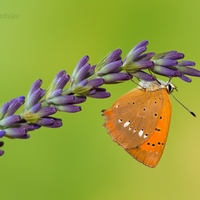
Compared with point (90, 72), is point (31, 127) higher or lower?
lower

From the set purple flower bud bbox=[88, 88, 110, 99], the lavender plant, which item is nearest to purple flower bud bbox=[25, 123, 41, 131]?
the lavender plant

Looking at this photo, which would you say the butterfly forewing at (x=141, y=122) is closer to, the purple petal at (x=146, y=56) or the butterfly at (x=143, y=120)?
the butterfly at (x=143, y=120)

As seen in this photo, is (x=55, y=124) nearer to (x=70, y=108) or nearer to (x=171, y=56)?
(x=70, y=108)

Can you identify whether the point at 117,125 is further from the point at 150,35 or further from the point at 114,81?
the point at 150,35

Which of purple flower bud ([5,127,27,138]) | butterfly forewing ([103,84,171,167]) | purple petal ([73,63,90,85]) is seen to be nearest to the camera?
purple flower bud ([5,127,27,138])

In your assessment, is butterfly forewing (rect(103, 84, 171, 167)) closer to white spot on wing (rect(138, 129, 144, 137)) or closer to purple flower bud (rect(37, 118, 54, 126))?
white spot on wing (rect(138, 129, 144, 137))

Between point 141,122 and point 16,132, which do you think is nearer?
point 16,132

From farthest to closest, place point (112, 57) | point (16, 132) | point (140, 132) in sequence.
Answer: point (140, 132), point (112, 57), point (16, 132)

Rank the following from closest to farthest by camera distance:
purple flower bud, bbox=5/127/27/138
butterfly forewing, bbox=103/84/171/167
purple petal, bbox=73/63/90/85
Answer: purple flower bud, bbox=5/127/27/138 → purple petal, bbox=73/63/90/85 → butterfly forewing, bbox=103/84/171/167

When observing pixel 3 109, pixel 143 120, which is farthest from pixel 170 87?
pixel 3 109
